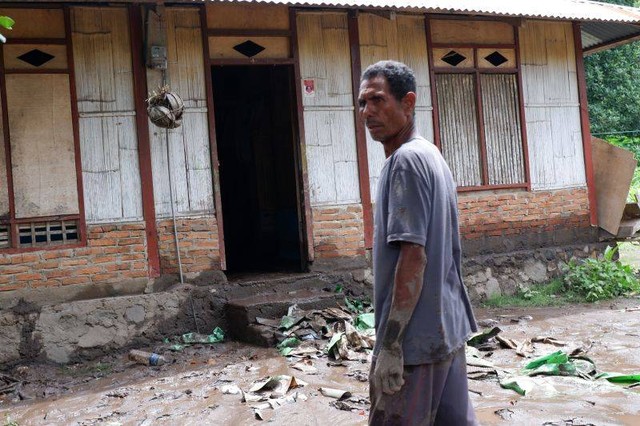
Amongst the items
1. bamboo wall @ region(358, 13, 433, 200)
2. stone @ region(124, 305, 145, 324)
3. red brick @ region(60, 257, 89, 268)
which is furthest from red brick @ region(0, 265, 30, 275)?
bamboo wall @ region(358, 13, 433, 200)

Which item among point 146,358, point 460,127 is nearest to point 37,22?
point 146,358

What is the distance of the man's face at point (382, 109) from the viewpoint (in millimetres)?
3129

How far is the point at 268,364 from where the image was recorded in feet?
22.4

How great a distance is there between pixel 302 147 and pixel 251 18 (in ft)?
5.18

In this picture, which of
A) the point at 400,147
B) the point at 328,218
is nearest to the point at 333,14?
the point at 328,218

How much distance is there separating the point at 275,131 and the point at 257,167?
720mm

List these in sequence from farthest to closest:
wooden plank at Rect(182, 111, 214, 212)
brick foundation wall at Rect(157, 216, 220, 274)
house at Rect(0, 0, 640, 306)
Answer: wooden plank at Rect(182, 111, 214, 212) → brick foundation wall at Rect(157, 216, 220, 274) → house at Rect(0, 0, 640, 306)

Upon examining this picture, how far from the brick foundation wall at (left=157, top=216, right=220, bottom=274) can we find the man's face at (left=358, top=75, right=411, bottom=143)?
529 centimetres

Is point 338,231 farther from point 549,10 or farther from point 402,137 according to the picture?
point 402,137

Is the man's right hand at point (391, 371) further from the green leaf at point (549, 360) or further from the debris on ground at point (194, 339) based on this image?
the debris on ground at point (194, 339)

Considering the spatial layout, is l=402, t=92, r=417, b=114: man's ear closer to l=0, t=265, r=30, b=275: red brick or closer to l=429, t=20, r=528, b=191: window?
l=0, t=265, r=30, b=275: red brick

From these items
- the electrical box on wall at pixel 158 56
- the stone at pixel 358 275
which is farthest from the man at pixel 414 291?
the stone at pixel 358 275

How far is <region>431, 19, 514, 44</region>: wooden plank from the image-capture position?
963 centimetres

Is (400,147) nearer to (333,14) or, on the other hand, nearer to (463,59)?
(333,14)
